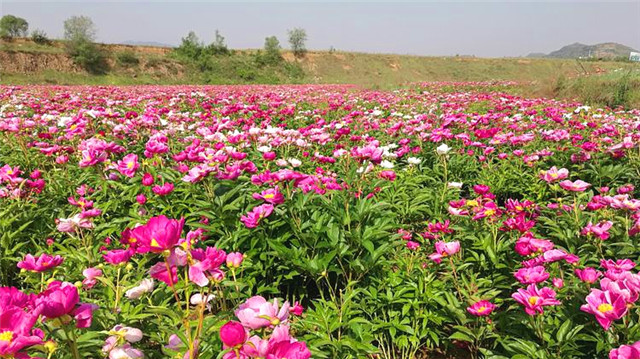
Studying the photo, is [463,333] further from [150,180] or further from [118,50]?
[118,50]

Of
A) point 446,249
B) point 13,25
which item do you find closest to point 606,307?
point 446,249

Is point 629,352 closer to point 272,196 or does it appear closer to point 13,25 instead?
point 272,196

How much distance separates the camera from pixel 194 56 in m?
36.3

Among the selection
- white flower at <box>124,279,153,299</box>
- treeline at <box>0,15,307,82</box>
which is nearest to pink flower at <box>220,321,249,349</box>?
white flower at <box>124,279,153,299</box>

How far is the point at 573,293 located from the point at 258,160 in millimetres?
2792

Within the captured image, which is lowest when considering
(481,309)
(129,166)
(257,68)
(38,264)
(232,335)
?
(481,309)

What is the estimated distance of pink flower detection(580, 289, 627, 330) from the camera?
1318 mm

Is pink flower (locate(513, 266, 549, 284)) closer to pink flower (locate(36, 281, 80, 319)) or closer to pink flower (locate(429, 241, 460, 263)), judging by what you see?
pink flower (locate(429, 241, 460, 263))

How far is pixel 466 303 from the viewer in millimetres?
2025

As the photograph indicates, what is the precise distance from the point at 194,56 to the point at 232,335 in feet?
129

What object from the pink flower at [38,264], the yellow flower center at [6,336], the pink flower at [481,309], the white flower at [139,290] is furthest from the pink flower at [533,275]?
the pink flower at [38,264]

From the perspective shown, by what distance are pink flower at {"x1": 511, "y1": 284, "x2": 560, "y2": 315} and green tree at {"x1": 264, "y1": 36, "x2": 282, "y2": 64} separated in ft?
132

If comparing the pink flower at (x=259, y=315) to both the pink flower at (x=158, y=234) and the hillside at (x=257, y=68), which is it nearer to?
the pink flower at (x=158, y=234)

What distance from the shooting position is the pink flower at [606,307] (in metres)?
1.32
